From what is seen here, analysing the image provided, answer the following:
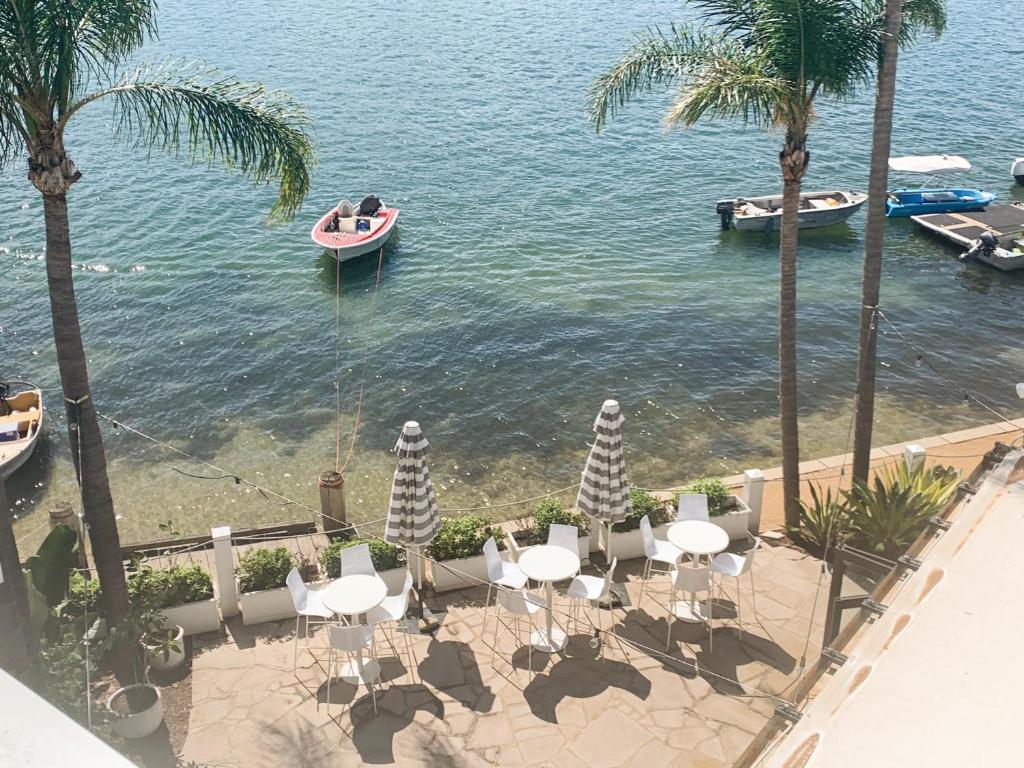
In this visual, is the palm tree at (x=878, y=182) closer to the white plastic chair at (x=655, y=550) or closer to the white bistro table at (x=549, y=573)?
the white plastic chair at (x=655, y=550)

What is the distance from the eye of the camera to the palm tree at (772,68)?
557 inches

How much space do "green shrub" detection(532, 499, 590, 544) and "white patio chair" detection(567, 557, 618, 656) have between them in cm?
124

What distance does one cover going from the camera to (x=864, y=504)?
1542 centimetres

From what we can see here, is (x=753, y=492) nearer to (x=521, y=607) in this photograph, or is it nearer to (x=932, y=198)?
(x=521, y=607)

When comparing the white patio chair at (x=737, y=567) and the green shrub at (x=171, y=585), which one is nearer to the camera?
the green shrub at (x=171, y=585)

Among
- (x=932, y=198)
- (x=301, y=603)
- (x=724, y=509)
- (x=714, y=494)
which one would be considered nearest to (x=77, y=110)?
(x=301, y=603)

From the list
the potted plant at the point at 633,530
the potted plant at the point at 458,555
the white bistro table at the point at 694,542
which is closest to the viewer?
the white bistro table at the point at 694,542

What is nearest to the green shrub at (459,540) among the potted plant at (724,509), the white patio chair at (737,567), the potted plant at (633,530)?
the potted plant at (633,530)

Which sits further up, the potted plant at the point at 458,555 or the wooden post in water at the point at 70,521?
the wooden post in water at the point at 70,521

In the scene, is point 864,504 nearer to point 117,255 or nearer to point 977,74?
point 117,255

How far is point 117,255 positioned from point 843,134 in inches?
1432

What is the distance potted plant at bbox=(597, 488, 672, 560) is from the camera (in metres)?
15.3

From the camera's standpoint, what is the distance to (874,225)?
49.1 ft

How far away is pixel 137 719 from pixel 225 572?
2721mm
